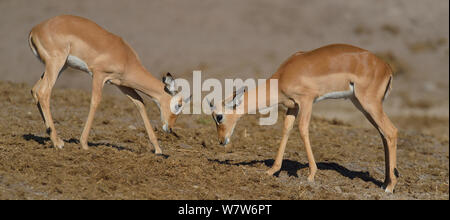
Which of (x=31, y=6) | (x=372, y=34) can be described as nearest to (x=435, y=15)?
(x=372, y=34)

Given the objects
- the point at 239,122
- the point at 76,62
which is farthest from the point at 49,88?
the point at 239,122

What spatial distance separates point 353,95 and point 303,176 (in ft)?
5.19

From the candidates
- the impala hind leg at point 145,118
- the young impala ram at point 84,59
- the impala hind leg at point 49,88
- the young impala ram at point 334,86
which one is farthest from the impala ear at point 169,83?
the impala hind leg at point 49,88

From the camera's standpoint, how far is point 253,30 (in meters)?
27.2

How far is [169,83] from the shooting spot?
10.4 meters

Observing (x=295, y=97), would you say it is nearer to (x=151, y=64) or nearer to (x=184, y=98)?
(x=184, y=98)

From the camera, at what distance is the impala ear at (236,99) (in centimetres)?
967

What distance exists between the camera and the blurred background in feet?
73.6

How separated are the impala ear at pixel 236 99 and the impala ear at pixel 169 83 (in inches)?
43.6

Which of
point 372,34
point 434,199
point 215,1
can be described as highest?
point 215,1

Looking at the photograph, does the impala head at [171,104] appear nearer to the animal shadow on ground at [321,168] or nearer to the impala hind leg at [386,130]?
the animal shadow on ground at [321,168]

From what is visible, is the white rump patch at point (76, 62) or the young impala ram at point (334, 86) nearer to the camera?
the young impala ram at point (334, 86)

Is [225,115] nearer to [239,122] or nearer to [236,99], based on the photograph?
[236,99]

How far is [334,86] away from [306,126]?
0.79 meters
